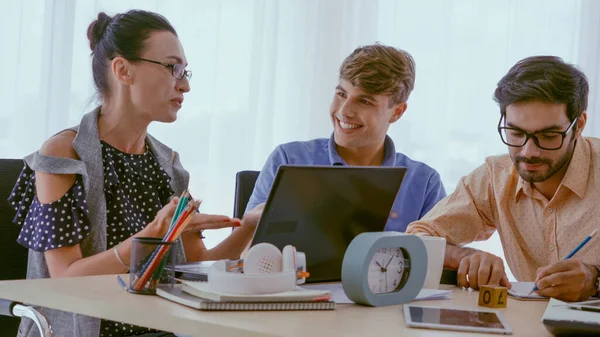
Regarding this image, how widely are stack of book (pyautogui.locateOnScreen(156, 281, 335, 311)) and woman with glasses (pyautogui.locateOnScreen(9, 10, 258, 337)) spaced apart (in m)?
0.29

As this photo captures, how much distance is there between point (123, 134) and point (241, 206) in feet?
1.44

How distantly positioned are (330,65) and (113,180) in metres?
2.35

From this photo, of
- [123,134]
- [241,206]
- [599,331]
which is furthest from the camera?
[241,206]

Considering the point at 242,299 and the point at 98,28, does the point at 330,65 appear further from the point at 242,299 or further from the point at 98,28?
the point at 242,299

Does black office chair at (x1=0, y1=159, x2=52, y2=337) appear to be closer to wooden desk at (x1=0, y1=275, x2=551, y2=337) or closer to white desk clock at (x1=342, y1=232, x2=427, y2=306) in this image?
wooden desk at (x1=0, y1=275, x2=551, y2=337)

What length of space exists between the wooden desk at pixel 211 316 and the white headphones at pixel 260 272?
6cm

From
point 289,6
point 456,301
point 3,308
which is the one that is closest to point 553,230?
point 456,301

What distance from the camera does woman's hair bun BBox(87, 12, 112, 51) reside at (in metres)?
2.20

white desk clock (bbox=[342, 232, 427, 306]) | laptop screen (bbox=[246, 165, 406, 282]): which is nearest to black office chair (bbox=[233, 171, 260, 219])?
laptop screen (bbox=[246, 165, 406, 282])

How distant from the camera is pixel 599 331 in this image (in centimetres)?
107

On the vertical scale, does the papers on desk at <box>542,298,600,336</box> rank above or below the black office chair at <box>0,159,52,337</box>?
above

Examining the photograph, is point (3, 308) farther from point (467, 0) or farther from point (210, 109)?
point (467, 0)

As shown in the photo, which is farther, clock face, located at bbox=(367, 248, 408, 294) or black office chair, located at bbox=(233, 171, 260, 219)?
black office chair, located at bbox=(233, 171, 260, 219)

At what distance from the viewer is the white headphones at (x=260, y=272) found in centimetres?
124
